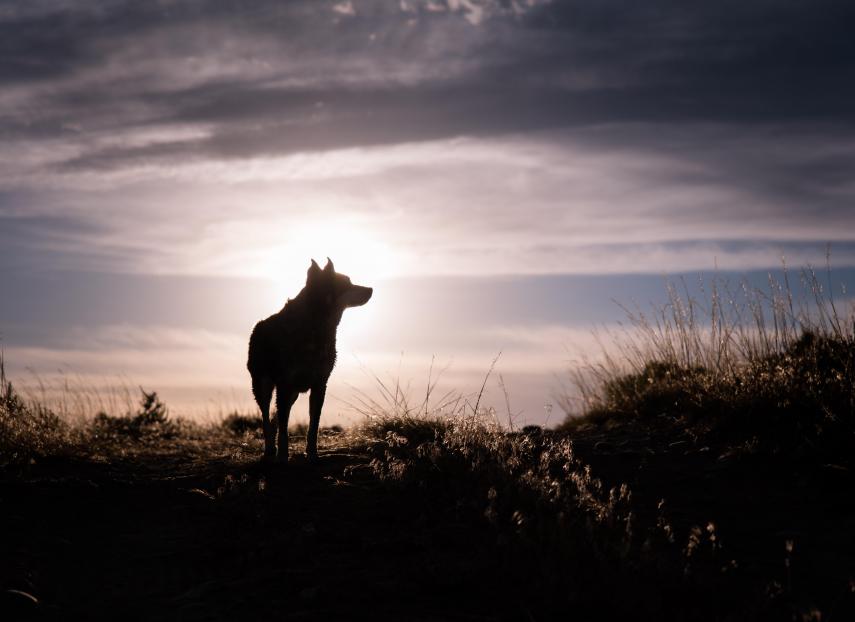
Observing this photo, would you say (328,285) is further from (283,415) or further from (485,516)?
(485,516)

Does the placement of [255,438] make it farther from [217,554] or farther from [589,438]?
[217,554]

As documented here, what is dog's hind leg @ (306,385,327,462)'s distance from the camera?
31.1ft

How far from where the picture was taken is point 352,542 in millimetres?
6277

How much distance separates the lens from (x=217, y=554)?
20.6 feet

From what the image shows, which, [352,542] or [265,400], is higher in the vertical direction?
[265,400]

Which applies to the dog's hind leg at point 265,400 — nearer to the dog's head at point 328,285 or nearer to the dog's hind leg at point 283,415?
the dog's hind leg at point 283,415

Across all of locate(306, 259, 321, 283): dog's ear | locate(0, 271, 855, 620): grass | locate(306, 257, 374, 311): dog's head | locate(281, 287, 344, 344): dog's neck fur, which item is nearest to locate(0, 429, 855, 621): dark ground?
locate(0, 271, 855, 620): grass

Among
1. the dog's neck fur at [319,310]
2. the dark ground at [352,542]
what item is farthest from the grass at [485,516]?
the dog's neck fur at [319,310]

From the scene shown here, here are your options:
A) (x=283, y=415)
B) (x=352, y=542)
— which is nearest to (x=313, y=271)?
(x=283, y=415)

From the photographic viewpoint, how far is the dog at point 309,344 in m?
9.52

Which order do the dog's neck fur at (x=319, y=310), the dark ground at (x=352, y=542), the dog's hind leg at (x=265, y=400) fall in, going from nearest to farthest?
the dark ground at (x=352, y=542), the dog's neck fur at (x=319, y=310), the dog's hind leg at (x=265, y=400)

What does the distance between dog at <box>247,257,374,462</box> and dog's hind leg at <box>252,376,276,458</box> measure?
0.67ft

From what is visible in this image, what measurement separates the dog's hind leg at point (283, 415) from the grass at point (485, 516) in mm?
410

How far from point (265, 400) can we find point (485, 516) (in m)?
4.77
